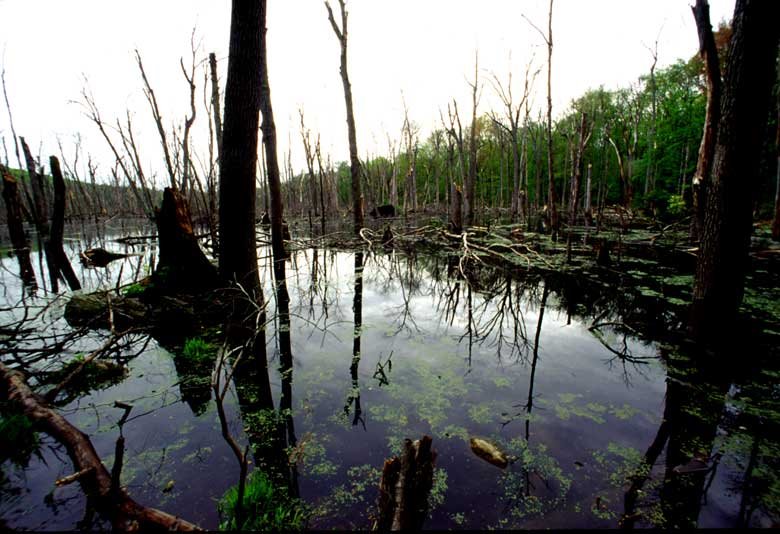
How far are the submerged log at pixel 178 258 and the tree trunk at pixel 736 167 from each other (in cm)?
709

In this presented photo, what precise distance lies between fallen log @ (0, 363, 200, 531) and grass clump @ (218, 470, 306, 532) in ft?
1.03

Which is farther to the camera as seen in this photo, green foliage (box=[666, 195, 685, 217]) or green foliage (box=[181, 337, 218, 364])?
green foliage (box=[666, 195, 685, 217])

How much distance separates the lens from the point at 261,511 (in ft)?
6.33

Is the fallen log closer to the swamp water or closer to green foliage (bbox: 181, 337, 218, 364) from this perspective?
the swamp water

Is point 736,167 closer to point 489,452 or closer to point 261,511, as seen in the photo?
point 489,452

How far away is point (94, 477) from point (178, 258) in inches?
183

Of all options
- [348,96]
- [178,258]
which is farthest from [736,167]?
[348,96]

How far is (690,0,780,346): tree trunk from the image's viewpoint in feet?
11.7

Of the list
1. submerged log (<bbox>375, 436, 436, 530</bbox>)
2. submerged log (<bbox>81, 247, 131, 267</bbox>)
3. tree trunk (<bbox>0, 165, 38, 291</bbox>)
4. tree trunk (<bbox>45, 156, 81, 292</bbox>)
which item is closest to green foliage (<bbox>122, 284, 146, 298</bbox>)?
tree trunk (<bbox>45, 156, 81, 292</bbox>)

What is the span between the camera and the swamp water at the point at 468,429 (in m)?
2.02

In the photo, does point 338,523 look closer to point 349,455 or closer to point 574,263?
A: point 349,455

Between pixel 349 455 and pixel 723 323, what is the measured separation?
4.76 m

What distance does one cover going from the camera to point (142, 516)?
1.57 metres

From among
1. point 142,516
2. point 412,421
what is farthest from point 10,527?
point 412,421
